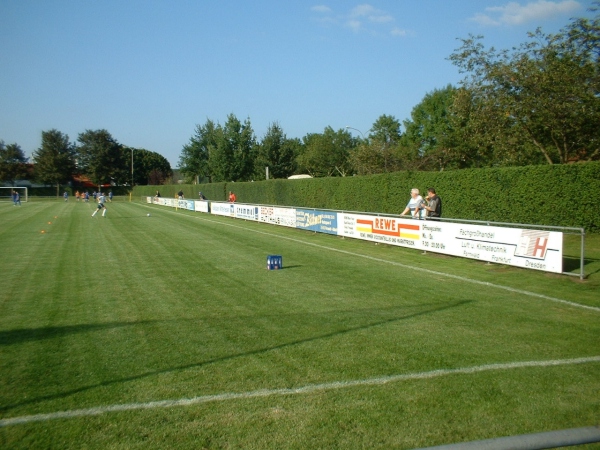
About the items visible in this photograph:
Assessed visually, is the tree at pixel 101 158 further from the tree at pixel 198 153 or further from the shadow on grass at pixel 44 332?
the shadow on grass at pixel 44 332

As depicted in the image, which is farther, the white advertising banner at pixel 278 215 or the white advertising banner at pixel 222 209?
the white advertising banner at pixel 222 209

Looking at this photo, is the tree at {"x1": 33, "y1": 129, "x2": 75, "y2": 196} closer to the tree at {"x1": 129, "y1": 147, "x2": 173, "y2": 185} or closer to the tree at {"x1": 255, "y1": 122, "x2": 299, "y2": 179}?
the tree at {"x1": 129, "y1": 147, "x2": 173, "y2": 185}

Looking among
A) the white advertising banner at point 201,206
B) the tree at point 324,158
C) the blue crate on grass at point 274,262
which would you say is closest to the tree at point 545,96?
the blue crate on grass at point 274,262

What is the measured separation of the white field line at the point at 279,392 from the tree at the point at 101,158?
11681cm

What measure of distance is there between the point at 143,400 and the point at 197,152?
79834mm

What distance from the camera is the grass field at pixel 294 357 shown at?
4406mm

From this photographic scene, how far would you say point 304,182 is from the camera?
36.6 metres

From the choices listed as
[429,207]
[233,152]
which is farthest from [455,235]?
[233,152]

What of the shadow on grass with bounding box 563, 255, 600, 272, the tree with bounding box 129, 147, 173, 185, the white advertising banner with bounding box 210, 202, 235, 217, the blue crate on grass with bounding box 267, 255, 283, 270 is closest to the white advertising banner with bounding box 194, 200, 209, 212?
the white advertising banner with bounding box 210, 202, 235, 217

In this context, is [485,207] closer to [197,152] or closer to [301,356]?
[301,356]

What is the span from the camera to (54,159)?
109 metres

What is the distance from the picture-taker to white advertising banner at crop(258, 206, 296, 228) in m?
A: 27.5

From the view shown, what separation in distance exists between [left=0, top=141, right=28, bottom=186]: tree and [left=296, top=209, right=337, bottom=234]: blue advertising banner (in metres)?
104

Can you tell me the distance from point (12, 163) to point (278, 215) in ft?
335
